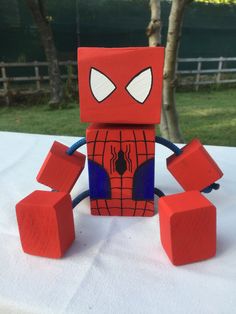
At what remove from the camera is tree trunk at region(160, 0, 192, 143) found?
107 cm

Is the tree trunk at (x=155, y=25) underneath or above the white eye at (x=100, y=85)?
above

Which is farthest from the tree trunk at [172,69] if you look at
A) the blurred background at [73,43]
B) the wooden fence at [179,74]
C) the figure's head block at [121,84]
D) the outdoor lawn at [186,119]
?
the wooden fence at [179,74]

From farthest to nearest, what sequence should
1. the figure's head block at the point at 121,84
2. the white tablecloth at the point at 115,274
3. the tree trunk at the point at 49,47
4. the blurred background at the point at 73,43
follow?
the blurred background at the point at 73,43 → the tree trunk at the point at 49,47 → the figure's head block at the point at 121,84 → the white tablecloth at the point at 115,274

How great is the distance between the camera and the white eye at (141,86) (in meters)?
0.49

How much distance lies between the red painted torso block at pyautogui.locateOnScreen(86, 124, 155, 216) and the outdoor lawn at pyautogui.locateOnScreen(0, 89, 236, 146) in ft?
5.33

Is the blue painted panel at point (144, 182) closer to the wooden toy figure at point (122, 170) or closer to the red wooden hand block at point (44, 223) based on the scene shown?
the wooden toy figure at point (122, 170)

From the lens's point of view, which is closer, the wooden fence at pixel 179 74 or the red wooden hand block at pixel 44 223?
the red wooden hand block at pixel 44 223

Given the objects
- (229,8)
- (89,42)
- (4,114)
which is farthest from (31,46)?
(229,8)

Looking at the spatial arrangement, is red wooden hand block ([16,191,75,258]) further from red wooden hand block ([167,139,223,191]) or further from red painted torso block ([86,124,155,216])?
red wooden hand block ([167,139,223,191])

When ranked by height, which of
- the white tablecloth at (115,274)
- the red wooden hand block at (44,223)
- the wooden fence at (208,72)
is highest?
the red wooden hand block at (44,223)

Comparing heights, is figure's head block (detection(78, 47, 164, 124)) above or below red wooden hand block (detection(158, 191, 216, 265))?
above

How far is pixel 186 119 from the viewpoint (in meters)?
2.66

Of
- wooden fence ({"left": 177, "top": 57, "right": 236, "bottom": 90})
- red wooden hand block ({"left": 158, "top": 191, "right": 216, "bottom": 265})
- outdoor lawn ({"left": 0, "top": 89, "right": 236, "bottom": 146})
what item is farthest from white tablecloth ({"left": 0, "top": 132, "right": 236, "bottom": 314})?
wooden fence ({"left": 177, "top": 57, "right": 236, "bottom": 90})

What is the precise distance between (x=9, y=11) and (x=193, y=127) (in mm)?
2142
